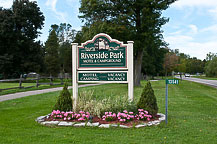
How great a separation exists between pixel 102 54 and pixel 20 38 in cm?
3664

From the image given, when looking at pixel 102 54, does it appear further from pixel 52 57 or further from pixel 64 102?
pixel 52 57

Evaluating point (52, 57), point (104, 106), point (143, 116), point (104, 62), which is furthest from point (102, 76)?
point (52, 57)

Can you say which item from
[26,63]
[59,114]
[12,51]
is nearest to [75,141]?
[59,114]

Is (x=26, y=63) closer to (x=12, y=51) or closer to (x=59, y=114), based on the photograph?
(x=12, y=51)

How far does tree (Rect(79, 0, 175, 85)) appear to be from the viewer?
20641 mm

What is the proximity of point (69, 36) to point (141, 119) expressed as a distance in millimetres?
55491

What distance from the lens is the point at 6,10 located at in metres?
39.6

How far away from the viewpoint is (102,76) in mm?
7613

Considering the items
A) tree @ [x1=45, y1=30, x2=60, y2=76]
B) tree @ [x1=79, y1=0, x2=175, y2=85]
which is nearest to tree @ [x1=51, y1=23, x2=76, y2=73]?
tree @ [x1=45, y1=30, x2=60, y2=76]

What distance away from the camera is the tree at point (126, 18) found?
2064cm

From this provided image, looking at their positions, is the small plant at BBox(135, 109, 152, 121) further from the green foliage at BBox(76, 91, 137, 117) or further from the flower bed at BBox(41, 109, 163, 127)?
the green foliage at BBox(76, 91, 137, 117)

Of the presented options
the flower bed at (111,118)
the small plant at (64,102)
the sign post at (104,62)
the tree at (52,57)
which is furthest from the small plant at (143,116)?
the tree at (52,57)

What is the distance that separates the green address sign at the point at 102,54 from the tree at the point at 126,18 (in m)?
12.6

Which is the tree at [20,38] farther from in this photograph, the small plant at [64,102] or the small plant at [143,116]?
the small plant at [143,116]
